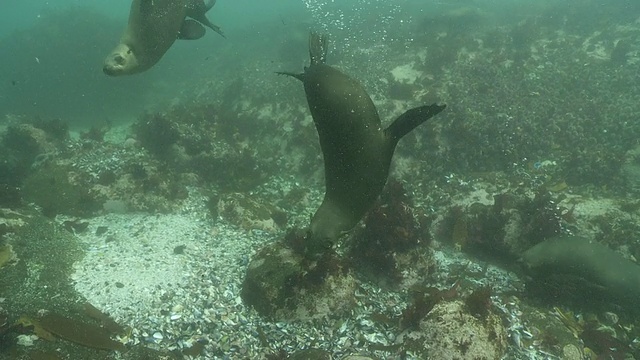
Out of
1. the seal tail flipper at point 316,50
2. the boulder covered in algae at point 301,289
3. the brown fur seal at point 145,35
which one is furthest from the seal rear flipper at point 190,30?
the boulder covered in algae at point 301,289

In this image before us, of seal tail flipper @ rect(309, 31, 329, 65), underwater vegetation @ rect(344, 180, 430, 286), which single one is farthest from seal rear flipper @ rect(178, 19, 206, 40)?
underwater vegetation @ rect(344, 180, 430, 286)

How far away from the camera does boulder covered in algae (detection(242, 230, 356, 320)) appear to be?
5.32m

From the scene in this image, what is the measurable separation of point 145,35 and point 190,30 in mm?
868

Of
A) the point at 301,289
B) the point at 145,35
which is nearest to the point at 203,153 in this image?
the point at 145,35

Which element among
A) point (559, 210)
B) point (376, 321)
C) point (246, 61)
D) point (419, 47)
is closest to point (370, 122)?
point (376, 321)

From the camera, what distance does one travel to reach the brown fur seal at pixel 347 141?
2.57 m

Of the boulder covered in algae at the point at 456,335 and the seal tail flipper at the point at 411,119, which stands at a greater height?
the seal tail flipper at the point at 411,119

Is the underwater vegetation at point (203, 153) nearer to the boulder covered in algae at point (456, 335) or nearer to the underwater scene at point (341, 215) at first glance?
the underwater scene at point (341, 215)

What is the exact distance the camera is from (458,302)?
489cm

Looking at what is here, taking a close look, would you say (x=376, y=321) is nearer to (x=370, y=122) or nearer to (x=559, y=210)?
(x=370, y=122)

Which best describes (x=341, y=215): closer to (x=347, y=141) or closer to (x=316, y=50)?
(x=347, y=141)

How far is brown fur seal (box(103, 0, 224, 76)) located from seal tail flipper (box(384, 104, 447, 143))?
4092 millimetres

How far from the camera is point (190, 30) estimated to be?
231 inches

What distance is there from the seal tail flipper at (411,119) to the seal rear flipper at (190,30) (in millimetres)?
4409
